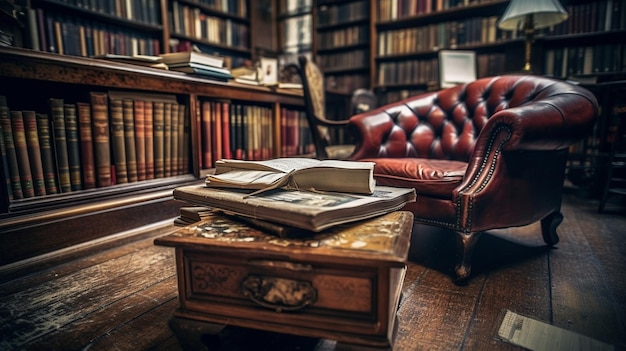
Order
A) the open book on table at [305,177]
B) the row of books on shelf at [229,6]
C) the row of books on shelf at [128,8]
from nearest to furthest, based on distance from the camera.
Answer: the open book on table at [305,177] < the row of books on shelf at [128,8] < the row of books on shelf at [229,6]

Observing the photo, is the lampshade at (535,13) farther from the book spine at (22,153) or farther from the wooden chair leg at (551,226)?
the book spine at (22,153)

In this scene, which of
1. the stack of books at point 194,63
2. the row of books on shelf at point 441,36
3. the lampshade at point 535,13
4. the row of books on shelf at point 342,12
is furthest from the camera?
the row of books on shelf at point 342,12

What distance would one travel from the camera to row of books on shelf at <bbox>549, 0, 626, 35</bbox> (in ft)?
8.36

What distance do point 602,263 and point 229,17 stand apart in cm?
374

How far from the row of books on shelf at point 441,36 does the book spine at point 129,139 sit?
2.69 m

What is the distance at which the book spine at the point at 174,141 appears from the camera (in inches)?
67.8

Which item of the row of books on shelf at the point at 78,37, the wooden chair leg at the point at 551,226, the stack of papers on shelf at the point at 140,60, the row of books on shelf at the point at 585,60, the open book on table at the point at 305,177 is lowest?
the wooden chair leg at the point at 551,226

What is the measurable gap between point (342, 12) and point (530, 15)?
1.93 meters

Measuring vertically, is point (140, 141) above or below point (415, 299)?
above

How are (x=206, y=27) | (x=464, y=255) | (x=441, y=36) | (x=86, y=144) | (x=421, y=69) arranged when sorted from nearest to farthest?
(x=464, y=255) → (x=86, y=144) → (x=441, y=36) → (x=421, y=69) → (x=206, y=27)

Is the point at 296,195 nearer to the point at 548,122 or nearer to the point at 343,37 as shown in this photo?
the point at 548,122

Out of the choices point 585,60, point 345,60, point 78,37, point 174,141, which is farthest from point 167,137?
point 585,60

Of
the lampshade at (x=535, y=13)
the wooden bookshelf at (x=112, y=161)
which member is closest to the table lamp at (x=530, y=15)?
the lampshade at (x=535, y=13)

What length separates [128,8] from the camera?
2746mm
